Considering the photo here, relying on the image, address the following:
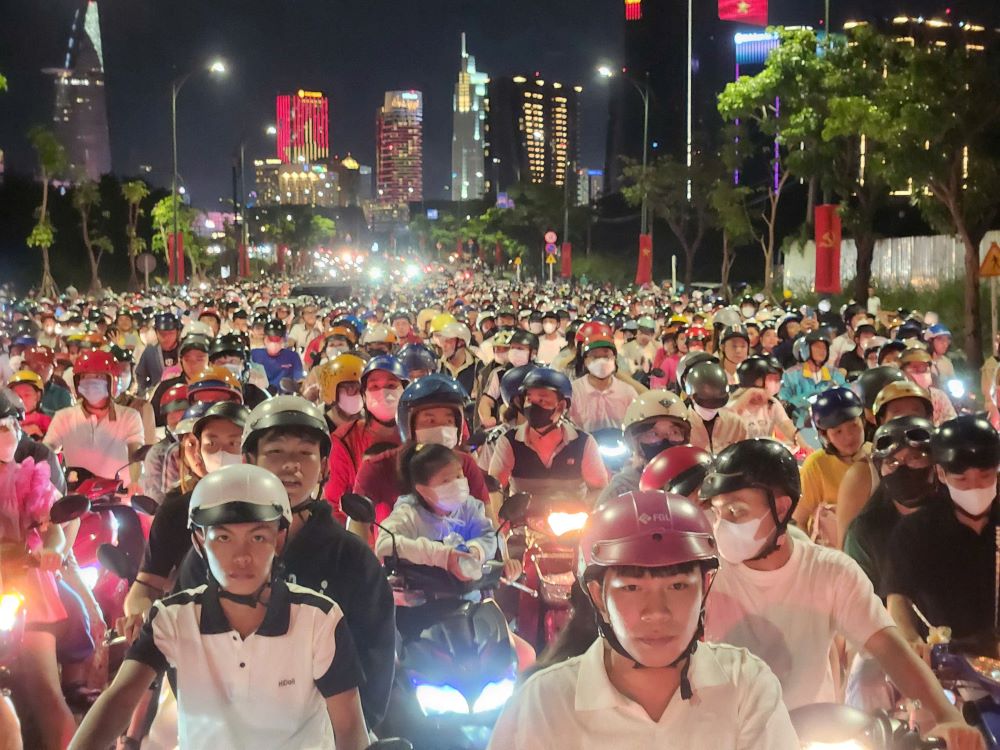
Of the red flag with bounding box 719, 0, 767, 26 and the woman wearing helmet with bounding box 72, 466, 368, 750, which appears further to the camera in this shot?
the red flag with bounding box 719, 0, 767, 26

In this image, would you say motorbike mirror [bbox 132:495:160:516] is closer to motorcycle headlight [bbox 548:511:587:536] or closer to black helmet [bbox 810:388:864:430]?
motorcycle headlight [bbox 548:511:587:536]

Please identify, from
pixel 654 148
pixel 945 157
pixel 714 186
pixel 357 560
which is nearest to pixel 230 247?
pixel 654 148

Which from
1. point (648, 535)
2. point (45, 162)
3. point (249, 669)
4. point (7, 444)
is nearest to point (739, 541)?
point (648, 535)

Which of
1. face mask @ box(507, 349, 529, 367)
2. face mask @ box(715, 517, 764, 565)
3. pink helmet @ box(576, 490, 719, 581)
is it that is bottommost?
face mask @ box(507, 349, 529, 367)

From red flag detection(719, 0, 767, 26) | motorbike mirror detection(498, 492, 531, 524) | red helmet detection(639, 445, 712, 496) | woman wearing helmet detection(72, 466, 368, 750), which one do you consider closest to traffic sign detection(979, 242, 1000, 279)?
motorbike mirror detection(498, 492, 531, 524)

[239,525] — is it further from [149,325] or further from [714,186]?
[714,186]

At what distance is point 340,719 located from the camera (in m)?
4.29

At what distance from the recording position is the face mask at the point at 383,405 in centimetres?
877

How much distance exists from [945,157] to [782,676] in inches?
1051

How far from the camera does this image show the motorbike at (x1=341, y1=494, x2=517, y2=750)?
5.32m

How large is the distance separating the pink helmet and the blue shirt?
1273 cm

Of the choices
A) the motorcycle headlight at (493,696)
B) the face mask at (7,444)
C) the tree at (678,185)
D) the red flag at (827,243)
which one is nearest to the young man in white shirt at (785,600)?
the motorcycle headlight at (493,696)

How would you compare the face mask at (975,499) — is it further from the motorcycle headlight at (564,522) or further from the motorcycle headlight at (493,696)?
the motorcycle headlight at (564,522)

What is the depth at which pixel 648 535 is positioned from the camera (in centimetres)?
340
